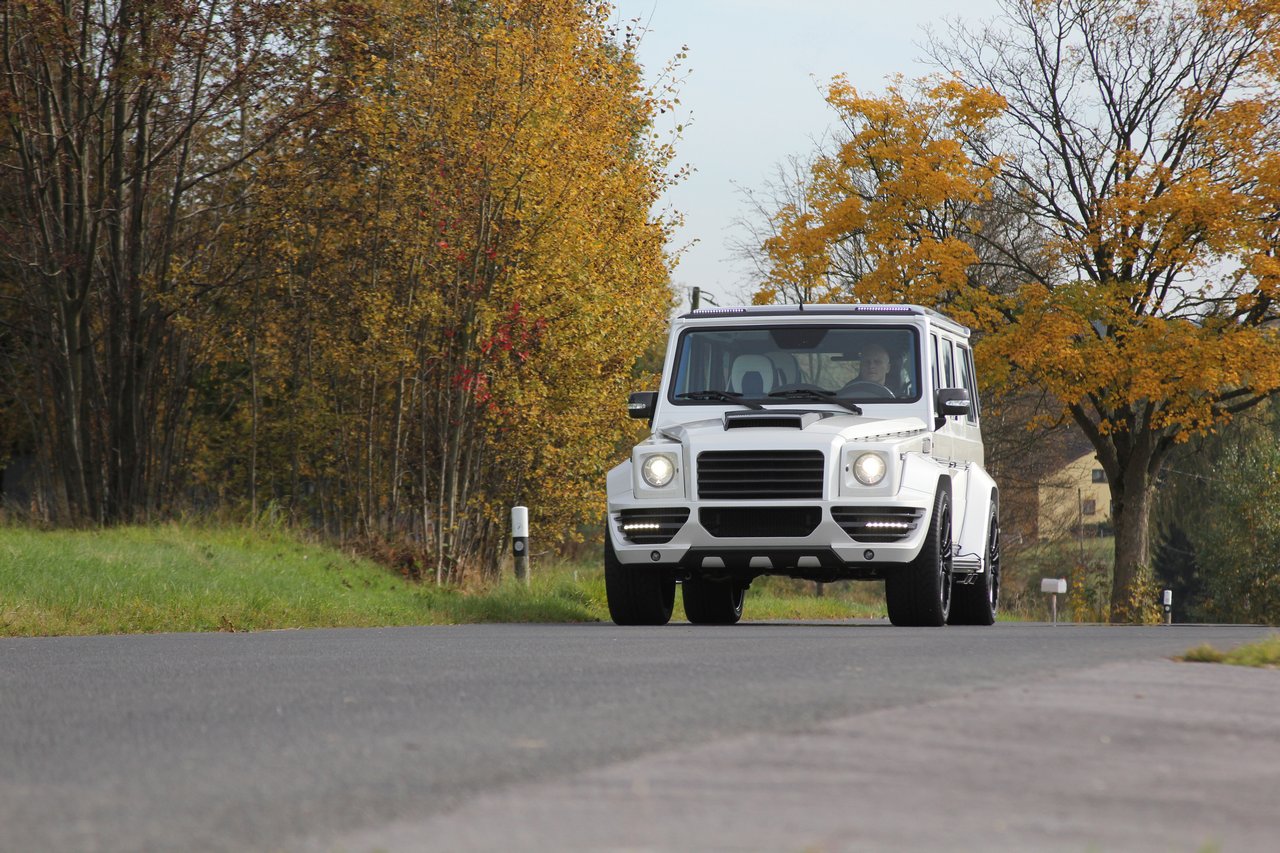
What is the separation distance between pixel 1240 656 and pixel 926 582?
14.7ft

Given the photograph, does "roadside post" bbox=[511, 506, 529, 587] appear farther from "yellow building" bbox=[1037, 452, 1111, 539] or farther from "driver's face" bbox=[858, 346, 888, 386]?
"yellow building" bbox=[1037, 452, 1111, 539]

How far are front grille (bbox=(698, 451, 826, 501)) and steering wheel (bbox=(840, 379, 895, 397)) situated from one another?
116 centimetres

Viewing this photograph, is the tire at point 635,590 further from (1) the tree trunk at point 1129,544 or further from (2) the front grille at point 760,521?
(1) the tree trunk at point 1129,544

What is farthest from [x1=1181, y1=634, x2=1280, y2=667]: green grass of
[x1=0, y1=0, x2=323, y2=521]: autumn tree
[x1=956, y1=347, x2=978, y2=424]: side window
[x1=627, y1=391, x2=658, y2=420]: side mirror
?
[x1=0, y1=0, x2=323, y2=521]: autumn tree

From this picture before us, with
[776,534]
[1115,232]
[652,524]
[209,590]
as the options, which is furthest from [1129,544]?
[209,590]

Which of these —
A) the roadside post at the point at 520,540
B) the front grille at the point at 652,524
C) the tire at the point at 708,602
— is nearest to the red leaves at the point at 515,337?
the roadside post at the point at 520,540

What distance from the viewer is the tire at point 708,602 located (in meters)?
16.4

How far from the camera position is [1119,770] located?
5.19 m

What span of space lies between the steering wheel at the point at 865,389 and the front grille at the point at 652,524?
1796mm

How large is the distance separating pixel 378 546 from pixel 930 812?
53.1 ft

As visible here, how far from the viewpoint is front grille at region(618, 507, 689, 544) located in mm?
13086

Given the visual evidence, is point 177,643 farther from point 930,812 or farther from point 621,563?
point 930,812

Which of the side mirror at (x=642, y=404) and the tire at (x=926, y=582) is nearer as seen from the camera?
the tire at (x=926, y=582)

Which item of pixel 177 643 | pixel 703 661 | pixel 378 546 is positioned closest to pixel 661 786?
pixel 703 661
